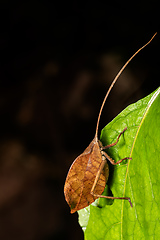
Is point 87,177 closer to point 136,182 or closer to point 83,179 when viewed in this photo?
point 83,179

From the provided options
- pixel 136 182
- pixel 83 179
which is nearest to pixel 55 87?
pixel 83 179

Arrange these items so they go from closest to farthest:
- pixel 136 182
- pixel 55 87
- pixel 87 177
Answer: pixel 136 182 < pixel 87 177 < pixel 55 87

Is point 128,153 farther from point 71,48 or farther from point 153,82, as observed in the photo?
point 71,48

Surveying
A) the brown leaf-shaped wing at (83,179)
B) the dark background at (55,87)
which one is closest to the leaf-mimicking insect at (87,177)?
the brown leaf-shaped wing at (83,179)

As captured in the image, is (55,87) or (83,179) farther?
(55,87)

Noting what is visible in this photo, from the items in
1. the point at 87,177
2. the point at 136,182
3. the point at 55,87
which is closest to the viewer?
the point at 136,182

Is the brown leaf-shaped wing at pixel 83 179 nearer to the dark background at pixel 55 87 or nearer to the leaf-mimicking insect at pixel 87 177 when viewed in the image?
the leaf-mimicking insect at pixel 87 177

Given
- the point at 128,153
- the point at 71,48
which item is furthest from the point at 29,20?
the point at 128,153
